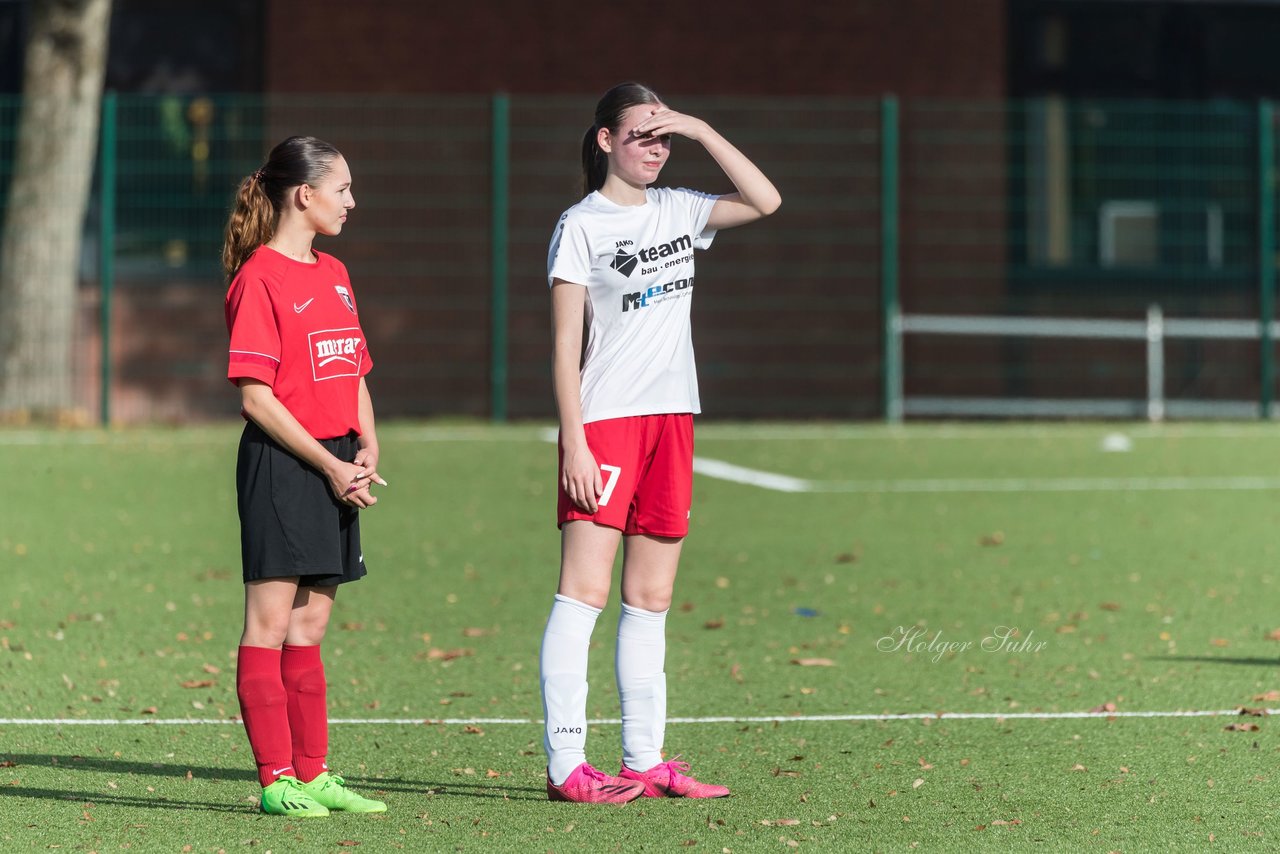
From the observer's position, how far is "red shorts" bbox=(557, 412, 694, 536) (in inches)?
185

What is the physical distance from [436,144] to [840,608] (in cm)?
997

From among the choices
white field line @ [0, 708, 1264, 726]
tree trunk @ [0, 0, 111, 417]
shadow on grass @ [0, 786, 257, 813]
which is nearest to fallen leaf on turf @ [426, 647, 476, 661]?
white field line @ [0, 708, 1264, 726]

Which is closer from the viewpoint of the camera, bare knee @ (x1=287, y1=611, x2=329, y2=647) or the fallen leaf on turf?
→ bare knee @ (x1=287, y1=611, x2=329, y2=647)

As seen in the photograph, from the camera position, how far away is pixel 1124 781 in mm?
4953

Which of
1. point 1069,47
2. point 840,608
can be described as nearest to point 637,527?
point 840,608

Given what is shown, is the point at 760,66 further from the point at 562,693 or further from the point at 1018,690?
the point at 562,693

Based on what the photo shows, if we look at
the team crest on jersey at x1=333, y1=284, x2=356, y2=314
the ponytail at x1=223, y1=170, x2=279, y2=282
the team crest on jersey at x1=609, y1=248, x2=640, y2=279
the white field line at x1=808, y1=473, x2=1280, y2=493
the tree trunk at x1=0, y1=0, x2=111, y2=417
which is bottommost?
the white field line at x1=808, y1=473, x2=1280, y2=493

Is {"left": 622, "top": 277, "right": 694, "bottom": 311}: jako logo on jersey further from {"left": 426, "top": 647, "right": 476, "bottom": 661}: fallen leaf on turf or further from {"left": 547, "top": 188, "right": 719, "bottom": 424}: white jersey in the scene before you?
{"left": 426, "top": 647, "right": 476, "bottom": 661}: fallen leaf on turf

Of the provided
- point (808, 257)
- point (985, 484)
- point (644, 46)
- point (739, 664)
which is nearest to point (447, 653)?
point (739, 664)

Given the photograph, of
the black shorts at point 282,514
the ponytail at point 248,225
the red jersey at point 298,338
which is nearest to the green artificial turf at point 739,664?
the black shorts at point 282,514

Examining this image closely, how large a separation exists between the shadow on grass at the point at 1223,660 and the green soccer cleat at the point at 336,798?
10.4ft

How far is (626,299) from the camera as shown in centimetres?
470

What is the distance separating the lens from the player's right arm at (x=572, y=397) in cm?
461

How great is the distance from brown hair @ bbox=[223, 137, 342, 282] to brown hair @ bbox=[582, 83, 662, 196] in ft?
1.98
